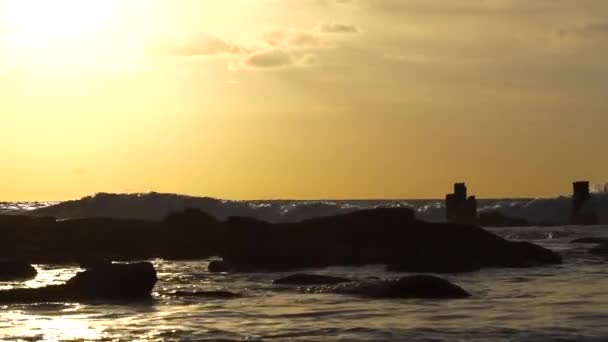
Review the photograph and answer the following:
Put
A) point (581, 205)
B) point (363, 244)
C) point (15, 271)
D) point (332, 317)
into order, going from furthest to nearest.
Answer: point (581, 205) → point (363, 244) → point (15, 271) → point (332, 317)

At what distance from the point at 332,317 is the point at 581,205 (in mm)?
104197

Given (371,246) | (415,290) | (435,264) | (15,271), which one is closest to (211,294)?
(415,290)

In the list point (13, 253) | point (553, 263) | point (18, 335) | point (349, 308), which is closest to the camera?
point (18, 335)

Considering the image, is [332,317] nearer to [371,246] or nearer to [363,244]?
[371,246]

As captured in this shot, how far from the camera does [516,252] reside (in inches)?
1977

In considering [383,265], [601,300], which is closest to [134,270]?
[601,300]

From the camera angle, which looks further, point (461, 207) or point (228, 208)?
point (228, 208)

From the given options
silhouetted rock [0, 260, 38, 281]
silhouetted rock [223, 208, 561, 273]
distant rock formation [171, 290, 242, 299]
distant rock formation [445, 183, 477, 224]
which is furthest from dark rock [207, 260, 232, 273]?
distant rock formation [445, 183, 477, 224]

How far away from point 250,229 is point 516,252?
11862 mm

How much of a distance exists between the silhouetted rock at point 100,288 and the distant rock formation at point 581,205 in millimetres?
96792

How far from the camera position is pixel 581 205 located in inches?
5044

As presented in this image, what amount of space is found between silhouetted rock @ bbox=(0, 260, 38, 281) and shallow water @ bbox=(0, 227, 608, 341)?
334 inches

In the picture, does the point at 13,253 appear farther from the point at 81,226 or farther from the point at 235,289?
the point at 235,289

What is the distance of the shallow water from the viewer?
25344mm
